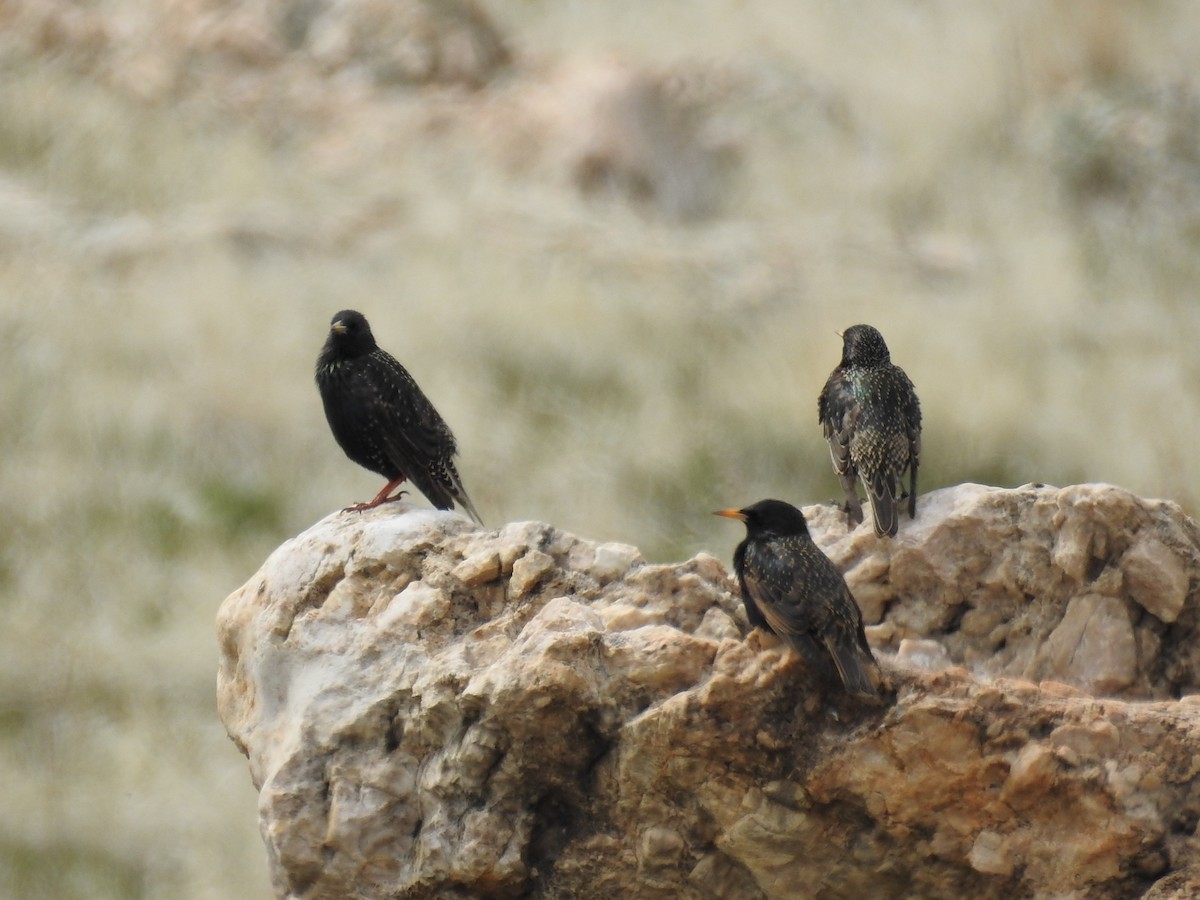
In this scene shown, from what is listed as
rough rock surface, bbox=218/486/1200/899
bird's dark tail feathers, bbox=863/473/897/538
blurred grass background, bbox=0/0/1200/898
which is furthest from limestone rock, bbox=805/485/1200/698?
blurred grass background, bbox=0/0/1200/898

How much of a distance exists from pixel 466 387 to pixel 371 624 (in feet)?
31.6

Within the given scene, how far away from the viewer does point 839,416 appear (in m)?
8.40

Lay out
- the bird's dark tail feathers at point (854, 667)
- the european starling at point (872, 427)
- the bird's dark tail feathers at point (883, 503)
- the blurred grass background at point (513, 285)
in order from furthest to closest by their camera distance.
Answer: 1. the blurred grass background at point (513, 285)
2. the european starling at point (872, 427)
3. the bird's dark tail feathers at point (883, 503)
4. the bird's dark tail feathers at point (854, 667)

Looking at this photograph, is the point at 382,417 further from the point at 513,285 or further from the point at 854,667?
the point at 513,285

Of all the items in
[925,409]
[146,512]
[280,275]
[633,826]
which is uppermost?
[280,275]

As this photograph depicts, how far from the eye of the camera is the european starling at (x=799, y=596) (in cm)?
642

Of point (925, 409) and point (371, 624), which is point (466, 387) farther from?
point (371, 624)

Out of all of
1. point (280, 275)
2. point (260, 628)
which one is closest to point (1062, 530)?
point (260, 628)

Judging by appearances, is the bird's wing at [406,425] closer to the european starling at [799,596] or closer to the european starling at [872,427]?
the european starling at [872,427]

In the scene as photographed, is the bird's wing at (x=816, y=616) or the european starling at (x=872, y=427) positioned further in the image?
the european starling at (x=872, y=427)

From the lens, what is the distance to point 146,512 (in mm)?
15359

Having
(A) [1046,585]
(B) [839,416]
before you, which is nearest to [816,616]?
(A) [1046,585]

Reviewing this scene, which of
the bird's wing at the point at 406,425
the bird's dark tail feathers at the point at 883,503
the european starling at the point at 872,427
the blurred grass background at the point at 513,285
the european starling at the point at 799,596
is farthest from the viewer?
the blurred grass background at the point at 513,285

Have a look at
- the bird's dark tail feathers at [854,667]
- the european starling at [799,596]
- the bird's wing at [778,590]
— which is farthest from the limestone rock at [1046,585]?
the bird's dark tail feathers at [854,667]
